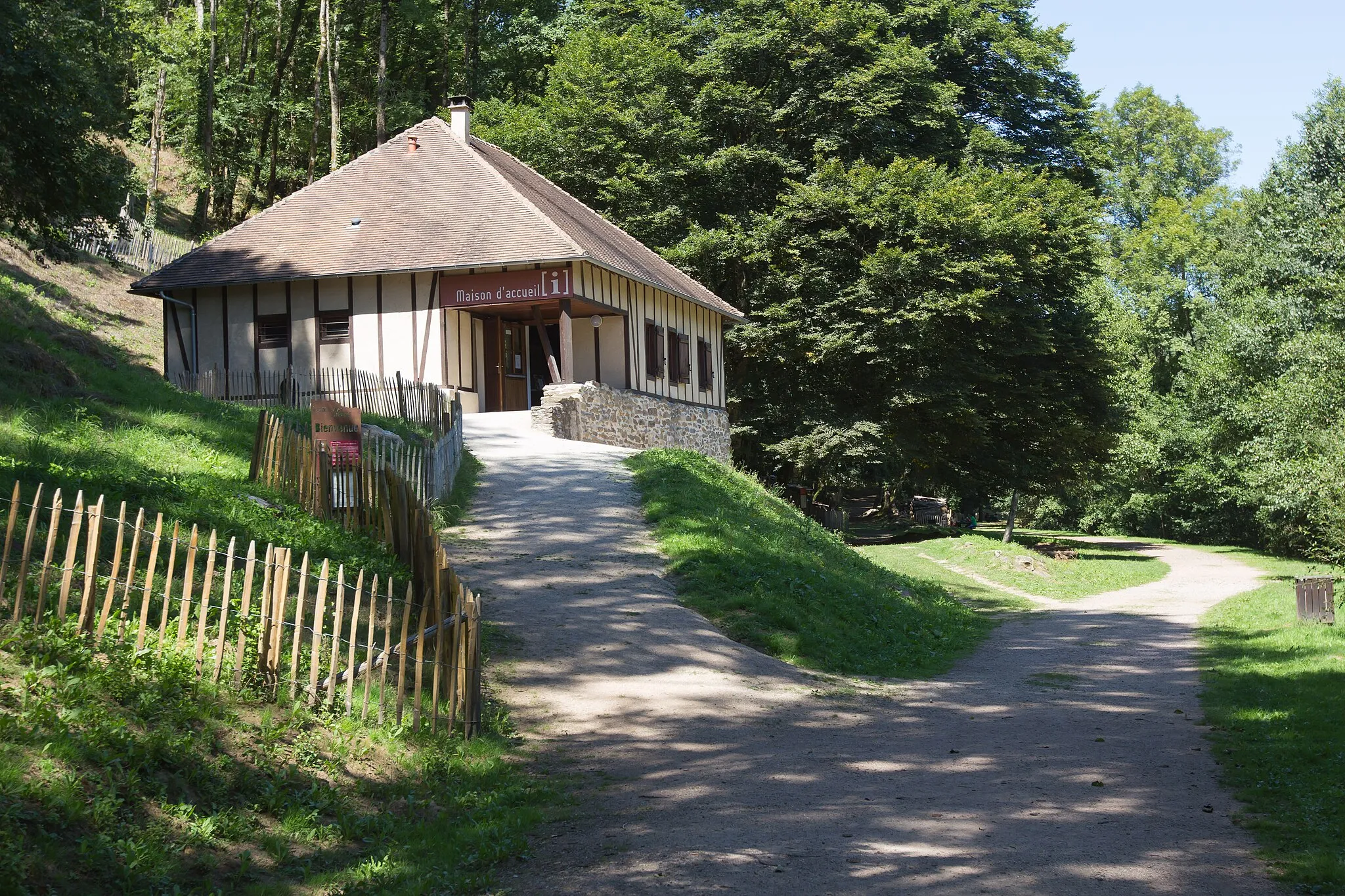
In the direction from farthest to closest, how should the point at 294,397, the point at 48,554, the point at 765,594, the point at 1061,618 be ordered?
the point at 294,397
the point at 1061,618
the point at 765,594
the point at 48,554

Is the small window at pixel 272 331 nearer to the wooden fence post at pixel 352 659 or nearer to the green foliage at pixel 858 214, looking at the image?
the green foliage at pixel 858 214

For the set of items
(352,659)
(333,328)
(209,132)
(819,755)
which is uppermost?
(209,132)

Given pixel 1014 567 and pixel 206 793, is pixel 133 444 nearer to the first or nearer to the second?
pixel 206 793

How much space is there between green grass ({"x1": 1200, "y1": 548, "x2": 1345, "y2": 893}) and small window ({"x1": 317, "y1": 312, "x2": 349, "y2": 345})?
1896cm

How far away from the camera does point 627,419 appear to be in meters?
28.7

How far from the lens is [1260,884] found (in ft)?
19.2

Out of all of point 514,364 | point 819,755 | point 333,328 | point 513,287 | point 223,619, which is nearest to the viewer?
point 223,619

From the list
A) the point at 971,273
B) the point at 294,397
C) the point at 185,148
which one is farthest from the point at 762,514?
the point at 185,148

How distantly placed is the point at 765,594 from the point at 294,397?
13154 mm

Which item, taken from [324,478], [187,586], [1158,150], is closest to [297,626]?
[187,586]

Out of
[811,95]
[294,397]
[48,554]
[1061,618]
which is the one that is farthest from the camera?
[811,95]

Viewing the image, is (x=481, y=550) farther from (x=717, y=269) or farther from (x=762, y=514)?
(x=717, y=269)

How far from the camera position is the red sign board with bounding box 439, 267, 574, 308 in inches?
1039

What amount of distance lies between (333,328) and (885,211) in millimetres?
15152
